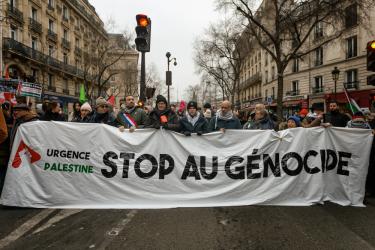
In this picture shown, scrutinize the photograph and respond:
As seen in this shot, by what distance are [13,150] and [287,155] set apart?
4506 millimetres

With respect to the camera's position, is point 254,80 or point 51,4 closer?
point 51,4

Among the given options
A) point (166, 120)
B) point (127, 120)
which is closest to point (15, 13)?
point (127, 120)

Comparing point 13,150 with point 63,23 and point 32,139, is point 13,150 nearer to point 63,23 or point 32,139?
point 32,139

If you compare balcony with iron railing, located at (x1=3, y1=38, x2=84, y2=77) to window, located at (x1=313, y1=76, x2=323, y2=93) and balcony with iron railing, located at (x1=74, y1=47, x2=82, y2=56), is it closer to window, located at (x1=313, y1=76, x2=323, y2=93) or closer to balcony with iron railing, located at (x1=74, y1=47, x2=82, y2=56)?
balcony with iron railing, located at (x1=74, y1=47, x2=82, y2=56)

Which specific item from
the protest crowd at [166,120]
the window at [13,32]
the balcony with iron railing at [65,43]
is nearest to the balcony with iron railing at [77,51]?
the balcony with iron railing at [65,43]

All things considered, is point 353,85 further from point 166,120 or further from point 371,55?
point 166,120

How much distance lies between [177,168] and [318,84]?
3705cm

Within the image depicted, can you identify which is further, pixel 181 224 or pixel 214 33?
pixel 214 33

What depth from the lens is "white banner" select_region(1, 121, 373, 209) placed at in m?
4.88

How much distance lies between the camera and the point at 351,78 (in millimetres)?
32781

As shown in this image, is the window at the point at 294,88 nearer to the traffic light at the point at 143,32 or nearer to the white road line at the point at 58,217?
the traffic light at the point at 143,32

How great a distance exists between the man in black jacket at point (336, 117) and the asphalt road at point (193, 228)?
2.67 m

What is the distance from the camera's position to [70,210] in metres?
4.73


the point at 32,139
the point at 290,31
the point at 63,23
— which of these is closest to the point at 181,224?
the point at 32,139
